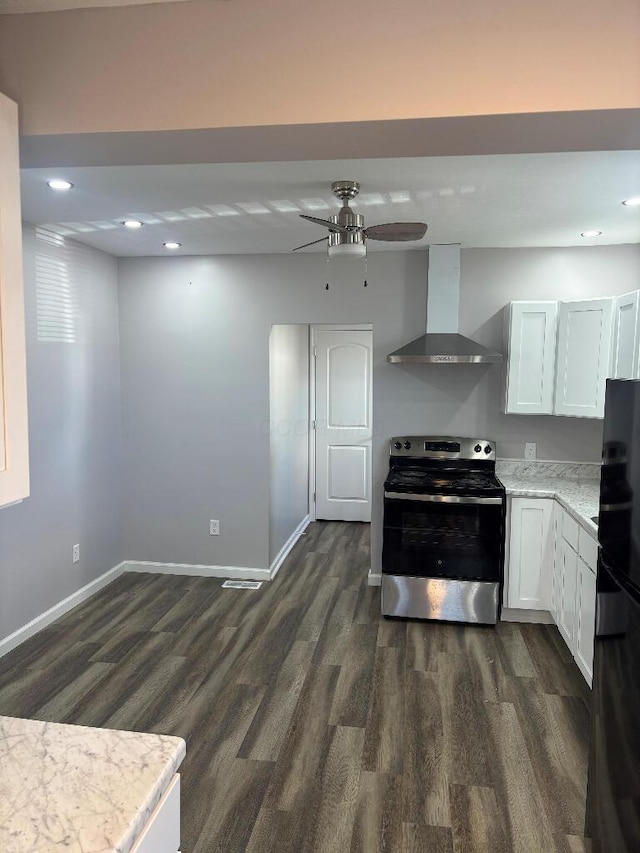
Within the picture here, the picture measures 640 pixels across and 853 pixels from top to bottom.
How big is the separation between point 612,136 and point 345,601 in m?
3.51

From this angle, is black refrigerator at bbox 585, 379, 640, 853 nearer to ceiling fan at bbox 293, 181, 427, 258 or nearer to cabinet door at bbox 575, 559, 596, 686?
cabinet door at bbox 575, 559, 596, 686

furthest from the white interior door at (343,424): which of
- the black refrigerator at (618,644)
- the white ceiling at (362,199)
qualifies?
the black refrigerator at (618,644)

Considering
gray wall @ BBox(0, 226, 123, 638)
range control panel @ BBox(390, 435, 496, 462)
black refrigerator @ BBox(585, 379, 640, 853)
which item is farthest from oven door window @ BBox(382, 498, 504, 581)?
gray wall @ BBox(0, 226, 123, 638)

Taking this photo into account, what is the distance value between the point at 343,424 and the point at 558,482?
99.2 inches

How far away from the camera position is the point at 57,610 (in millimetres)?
3949

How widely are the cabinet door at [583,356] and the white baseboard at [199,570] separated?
2.58 m

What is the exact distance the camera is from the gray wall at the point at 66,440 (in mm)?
3605

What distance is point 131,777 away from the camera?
1.07m

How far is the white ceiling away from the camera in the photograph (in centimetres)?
249

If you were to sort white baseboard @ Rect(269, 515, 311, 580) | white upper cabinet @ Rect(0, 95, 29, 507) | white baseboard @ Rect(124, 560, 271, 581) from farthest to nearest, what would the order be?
white baseboard @ Rect(269, 515, 311, 580) → white baseboard @ Rect(124, 560, 271, 581) → white upper cabinet @ Rect(0, 95, 29, 507)

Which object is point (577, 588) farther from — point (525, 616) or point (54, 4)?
point (54, 4)

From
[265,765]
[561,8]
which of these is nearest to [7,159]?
[561,8]

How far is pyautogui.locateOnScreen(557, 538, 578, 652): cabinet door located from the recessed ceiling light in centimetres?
317

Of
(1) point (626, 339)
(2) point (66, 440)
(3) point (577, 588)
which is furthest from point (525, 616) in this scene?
(2) point (66, 440)
